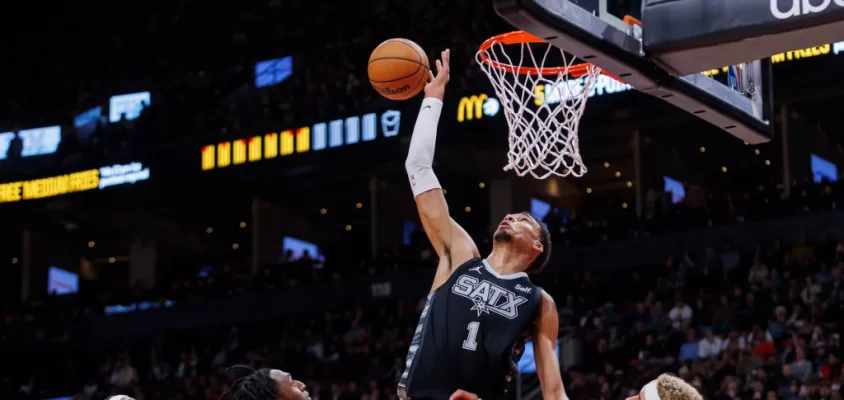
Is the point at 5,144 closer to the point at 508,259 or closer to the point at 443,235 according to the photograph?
the point at 443,235

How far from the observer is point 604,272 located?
1784 cm

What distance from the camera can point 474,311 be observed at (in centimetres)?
429

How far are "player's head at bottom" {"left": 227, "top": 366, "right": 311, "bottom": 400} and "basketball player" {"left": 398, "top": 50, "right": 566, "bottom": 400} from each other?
63cm

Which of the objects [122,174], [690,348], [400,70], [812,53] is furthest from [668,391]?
[122,174]

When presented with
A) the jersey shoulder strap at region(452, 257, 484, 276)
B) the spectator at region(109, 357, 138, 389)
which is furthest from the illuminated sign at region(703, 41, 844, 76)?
the jersey shoulder strap at region(452, 257, 484, 276)

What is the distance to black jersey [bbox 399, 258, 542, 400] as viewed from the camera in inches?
165

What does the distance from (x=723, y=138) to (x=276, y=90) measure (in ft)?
25.7

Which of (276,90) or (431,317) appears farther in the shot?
(276,90)

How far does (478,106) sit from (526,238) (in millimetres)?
12778

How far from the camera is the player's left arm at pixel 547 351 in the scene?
165 inches

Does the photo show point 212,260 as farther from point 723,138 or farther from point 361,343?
point 723,138

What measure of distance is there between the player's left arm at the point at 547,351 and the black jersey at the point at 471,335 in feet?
0.12

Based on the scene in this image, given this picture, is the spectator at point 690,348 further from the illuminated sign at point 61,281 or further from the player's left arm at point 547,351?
the illuminated sign at point 61,281

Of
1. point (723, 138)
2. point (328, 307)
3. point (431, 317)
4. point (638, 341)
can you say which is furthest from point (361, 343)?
point (431, 317)
